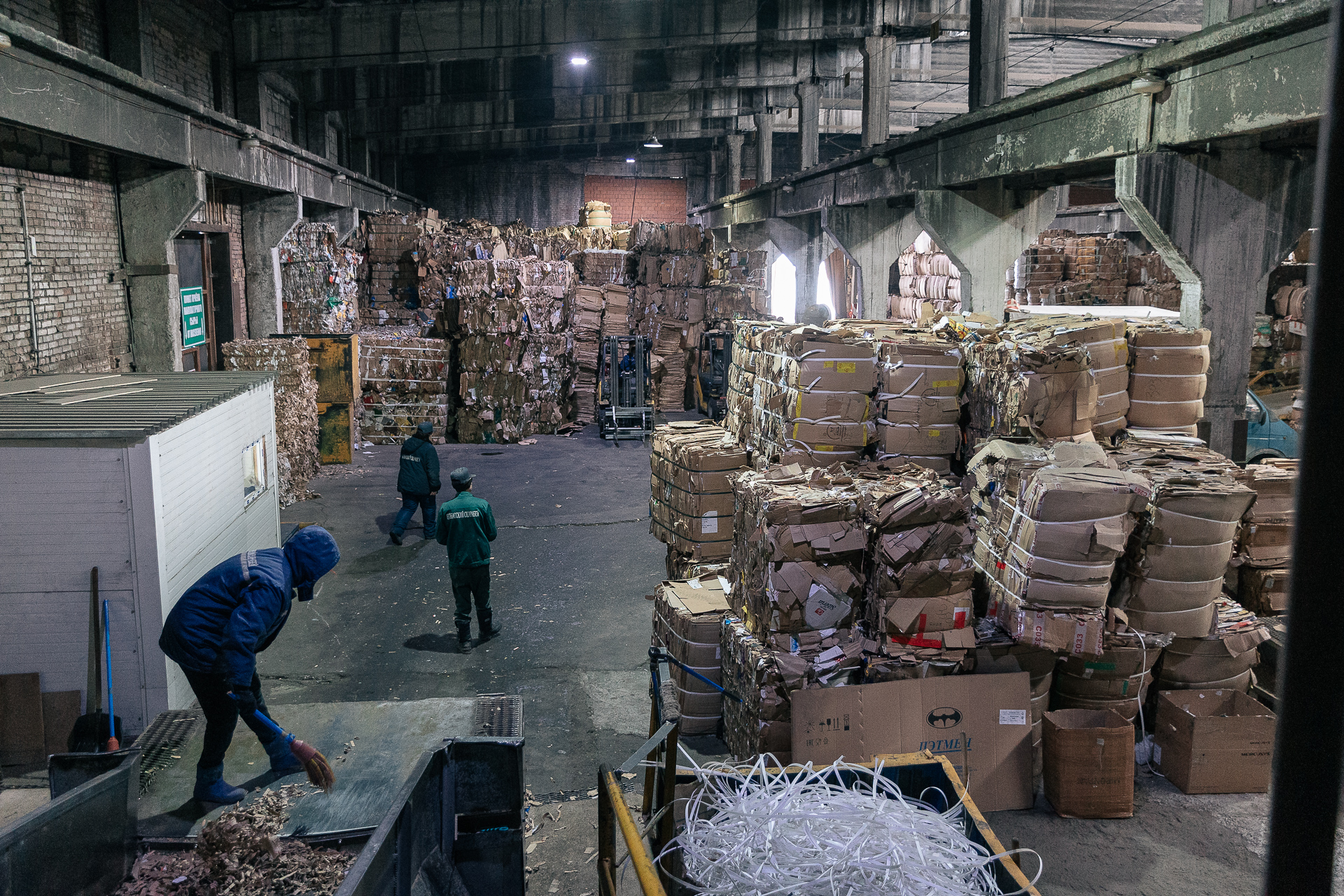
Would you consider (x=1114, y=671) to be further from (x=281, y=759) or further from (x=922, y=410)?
(x=281, y=759)

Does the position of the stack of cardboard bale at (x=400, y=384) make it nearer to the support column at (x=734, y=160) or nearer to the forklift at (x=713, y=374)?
the forklift at (x=713, y=374)

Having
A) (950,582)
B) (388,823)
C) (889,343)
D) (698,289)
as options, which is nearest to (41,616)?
(388,823)

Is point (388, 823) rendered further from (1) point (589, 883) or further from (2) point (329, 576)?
(2) point (329, 576)

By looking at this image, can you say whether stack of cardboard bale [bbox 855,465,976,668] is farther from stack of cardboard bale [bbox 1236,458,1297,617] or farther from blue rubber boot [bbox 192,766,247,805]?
blue rubber boot [bbox 192,766,247,805]

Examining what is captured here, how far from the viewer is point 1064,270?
20625 millimetres

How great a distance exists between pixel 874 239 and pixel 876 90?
251 centimetres

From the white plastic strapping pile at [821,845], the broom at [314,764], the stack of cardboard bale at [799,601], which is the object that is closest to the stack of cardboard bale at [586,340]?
the stack of cardboard bale at [799,601]

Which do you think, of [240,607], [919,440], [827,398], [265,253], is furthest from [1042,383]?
[265,253]

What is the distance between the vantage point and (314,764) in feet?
14.6

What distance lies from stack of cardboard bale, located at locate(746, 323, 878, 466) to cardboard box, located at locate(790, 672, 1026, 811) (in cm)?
211

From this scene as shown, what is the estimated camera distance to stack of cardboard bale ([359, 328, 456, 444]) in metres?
16.5

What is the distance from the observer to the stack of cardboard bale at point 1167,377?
684 centimetres

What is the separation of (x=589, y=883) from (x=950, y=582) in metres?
2.72

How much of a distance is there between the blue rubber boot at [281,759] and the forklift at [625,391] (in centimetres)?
1293
